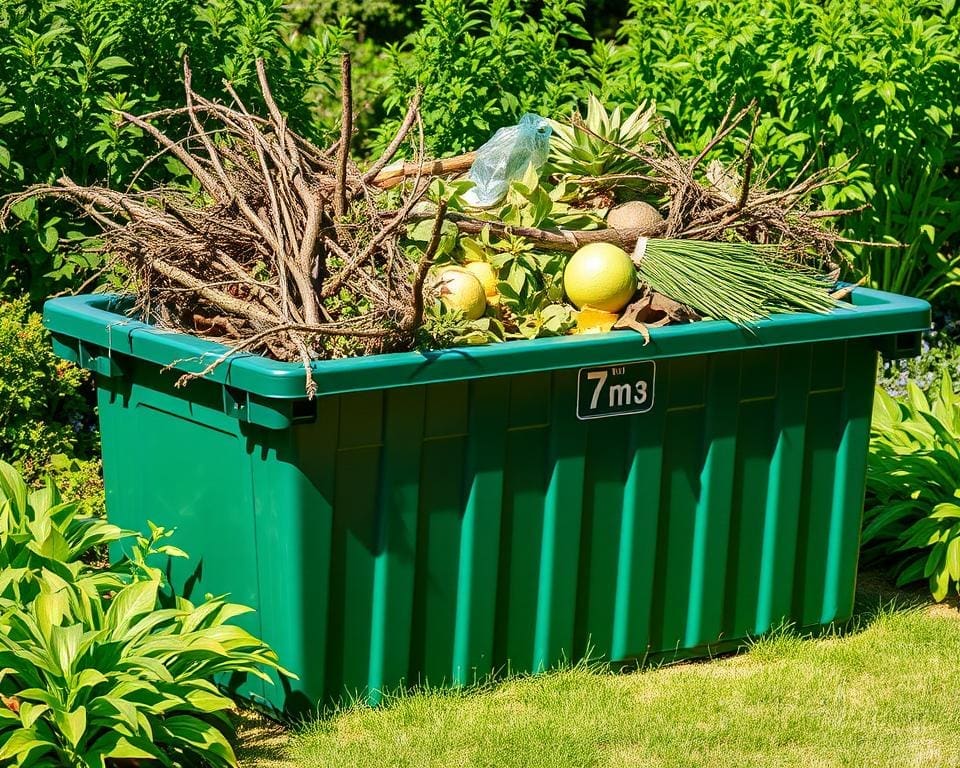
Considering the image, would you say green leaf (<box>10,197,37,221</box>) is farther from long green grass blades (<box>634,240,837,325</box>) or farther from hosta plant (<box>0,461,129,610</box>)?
long green grass blades (<box>634,240,837,325</box>)

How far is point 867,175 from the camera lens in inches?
234

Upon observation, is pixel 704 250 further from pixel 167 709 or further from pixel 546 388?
pixel 167 709

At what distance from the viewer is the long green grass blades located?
13.8 ft

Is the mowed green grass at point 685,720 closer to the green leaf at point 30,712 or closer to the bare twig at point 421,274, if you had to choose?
the green leaf at point 30,712

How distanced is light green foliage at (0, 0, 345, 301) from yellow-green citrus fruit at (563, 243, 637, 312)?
1727mm

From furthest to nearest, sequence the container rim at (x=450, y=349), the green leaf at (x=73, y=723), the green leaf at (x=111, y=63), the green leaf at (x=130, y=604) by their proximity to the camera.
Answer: the green leaf at (x=111, y=63) → the green leaf at (x=130, y=604) → the container rim at (x=450, y=349) → the green leaf at (x=73, y=723)

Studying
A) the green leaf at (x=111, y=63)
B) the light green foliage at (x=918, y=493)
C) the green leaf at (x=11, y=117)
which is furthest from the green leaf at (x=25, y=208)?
the light green foliage at (x=918, y=493)

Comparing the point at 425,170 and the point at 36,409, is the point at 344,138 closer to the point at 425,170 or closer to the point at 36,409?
the point at 425,170

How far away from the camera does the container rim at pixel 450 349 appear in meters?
3.61

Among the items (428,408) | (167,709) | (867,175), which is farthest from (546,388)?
(867,175)

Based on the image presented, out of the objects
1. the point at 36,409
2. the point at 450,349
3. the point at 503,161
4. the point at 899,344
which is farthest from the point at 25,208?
the point at 899,344

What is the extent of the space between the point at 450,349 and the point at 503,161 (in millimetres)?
920

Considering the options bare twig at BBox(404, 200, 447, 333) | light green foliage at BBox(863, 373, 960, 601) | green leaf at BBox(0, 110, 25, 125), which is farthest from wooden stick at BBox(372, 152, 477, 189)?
light green foliage at BBox(863, 373, 960, 601)

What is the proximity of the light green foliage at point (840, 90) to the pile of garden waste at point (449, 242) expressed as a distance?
1267 mm
